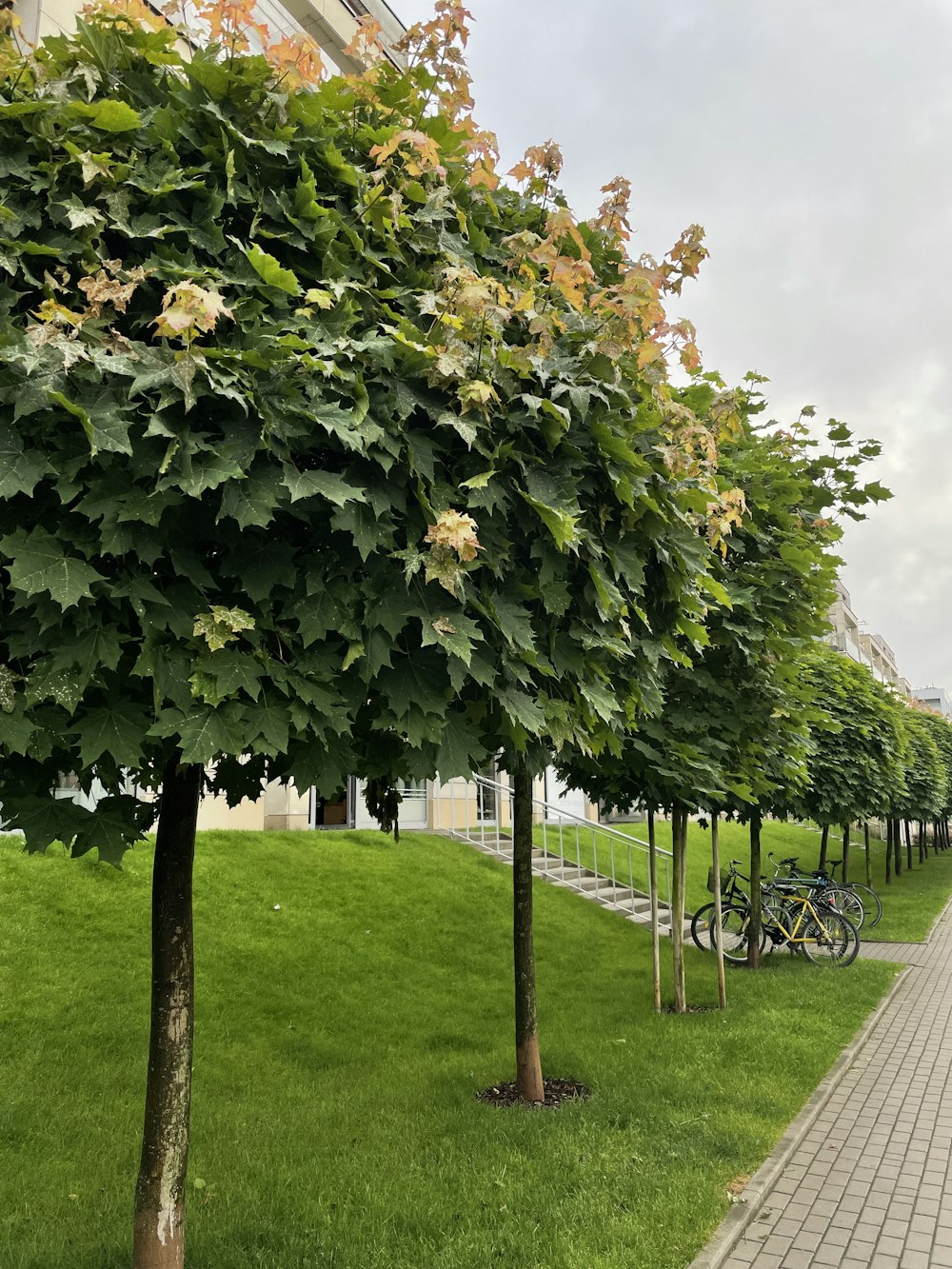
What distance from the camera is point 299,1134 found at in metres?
5.74

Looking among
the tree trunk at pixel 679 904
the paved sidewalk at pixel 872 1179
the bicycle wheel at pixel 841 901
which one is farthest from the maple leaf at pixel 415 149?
the bicycle wheel at pixel 841 901

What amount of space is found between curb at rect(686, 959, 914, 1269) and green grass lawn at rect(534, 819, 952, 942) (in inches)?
317

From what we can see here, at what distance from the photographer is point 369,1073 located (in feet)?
23.4

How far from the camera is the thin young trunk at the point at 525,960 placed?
649cm

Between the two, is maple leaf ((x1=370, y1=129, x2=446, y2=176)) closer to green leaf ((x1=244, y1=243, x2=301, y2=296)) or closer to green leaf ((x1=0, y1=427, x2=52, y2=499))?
green leaf ((x1=244, y1=243, x2=301, y2=296))

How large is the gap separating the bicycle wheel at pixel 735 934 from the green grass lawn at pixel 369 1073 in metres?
0.75

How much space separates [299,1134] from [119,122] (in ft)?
18.4

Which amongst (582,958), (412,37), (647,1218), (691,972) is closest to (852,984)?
(691,972)

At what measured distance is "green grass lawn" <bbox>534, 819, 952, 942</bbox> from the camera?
18.1m

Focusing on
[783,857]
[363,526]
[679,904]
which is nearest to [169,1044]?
[363,526]

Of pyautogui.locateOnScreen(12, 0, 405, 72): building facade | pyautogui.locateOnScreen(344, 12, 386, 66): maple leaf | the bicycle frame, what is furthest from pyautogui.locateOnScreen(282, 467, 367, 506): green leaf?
pyautogui.locateOnScreen(12, 0, 405, 72): building facade

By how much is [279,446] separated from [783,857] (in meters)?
29.0

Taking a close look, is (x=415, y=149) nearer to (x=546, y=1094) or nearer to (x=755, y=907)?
(x=546, y=1094)

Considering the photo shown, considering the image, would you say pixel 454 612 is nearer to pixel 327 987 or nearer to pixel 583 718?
pixel 583 718
